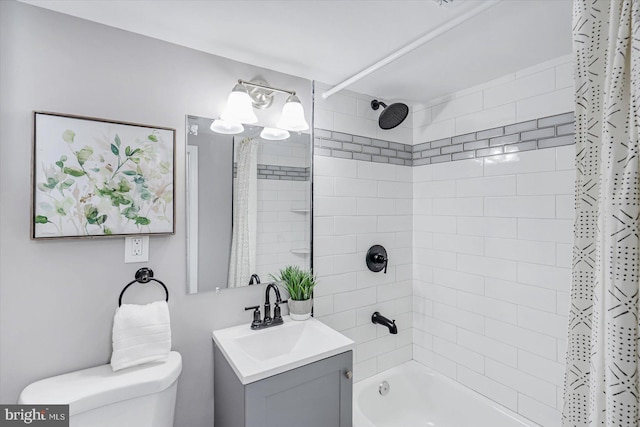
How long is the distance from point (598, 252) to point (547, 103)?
1326 millimetres

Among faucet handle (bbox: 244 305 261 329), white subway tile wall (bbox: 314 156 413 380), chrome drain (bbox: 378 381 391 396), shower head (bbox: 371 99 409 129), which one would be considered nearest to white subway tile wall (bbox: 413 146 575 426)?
white subway tile wall (bbox: 314 156 413 380)

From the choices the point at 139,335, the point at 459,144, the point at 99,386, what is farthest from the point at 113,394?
the point at 459,144

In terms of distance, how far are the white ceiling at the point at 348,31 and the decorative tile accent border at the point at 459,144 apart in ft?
1.11

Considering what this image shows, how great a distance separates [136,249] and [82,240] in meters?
0.20

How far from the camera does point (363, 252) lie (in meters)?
2.03

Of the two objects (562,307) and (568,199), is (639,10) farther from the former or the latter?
(562,307)

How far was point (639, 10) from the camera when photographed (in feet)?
1.76

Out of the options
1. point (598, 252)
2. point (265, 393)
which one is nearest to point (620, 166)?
point (598, 252)

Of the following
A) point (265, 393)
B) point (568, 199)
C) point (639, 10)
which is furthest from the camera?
point (568, 199)

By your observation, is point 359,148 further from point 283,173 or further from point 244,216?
point 244,216

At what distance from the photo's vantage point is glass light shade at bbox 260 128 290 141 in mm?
1673

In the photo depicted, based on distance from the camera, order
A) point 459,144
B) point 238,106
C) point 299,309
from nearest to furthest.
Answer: point 238,106 < point 299,309 < point 459,144

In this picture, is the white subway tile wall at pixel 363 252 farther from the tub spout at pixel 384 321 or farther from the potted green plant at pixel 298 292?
the potted green plant at pixel 298 292

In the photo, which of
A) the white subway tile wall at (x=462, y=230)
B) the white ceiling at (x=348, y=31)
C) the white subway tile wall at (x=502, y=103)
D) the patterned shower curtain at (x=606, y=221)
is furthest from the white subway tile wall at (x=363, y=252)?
the patterned shower curtain at (x=606, y=221)
